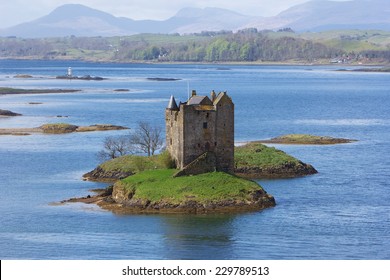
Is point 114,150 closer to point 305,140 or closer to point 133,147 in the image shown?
point 133,147

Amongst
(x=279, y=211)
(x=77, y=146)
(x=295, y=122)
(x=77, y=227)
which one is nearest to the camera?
(x=77, y=227)

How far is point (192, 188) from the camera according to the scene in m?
67.5

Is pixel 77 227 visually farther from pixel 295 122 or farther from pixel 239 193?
pixel 295 122

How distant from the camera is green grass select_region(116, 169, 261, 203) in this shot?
67125mm

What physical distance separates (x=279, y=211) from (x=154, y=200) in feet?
28.1

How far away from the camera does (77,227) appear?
6272cm

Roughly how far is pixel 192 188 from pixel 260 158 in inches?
774

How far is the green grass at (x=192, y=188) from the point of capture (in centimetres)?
6712

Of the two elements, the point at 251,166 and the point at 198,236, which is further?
the point at 251,166

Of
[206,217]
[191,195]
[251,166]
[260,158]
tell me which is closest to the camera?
[206,217]

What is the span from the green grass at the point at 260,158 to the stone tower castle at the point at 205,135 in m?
13.7

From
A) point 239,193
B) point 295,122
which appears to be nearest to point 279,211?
point 239,193

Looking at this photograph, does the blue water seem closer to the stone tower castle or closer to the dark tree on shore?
the dark tree on shore

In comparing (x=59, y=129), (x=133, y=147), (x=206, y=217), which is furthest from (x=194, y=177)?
(x=59, y=129)
